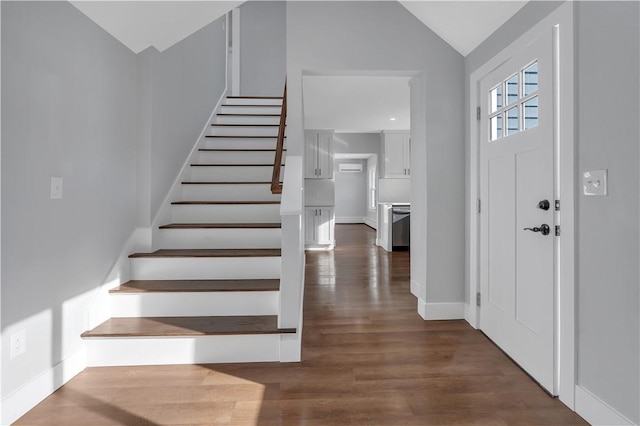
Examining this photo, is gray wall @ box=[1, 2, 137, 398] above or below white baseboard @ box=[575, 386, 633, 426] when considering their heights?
above

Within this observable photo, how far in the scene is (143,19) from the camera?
2457 mm

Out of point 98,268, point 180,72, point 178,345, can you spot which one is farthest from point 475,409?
point 180,72

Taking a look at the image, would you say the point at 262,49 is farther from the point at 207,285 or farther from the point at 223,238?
the point at 207,285

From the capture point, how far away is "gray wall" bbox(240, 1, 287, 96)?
664 cm

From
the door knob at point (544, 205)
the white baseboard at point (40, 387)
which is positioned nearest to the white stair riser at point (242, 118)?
the white baseboard at point (40, 387)

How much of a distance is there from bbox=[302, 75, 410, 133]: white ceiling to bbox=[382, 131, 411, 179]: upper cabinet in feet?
0.72

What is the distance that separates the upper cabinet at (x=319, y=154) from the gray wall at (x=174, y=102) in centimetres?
233

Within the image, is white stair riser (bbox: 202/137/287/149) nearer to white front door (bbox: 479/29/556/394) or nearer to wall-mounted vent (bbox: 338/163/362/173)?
white front door (bbox: 479/29/556/394)

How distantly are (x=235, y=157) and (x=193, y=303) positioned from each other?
2.05m

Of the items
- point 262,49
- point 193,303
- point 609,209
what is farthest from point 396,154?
point 609,209

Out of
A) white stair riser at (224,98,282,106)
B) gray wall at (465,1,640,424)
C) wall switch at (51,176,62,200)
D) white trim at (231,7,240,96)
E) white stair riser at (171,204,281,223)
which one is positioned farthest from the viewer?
white trim at (231,7,240,96)


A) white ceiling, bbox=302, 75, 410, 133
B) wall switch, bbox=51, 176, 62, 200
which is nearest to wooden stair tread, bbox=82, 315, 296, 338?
wall switch, bbox=51, 176, 62, 200

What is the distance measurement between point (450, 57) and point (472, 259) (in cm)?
166

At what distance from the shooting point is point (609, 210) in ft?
4.95
